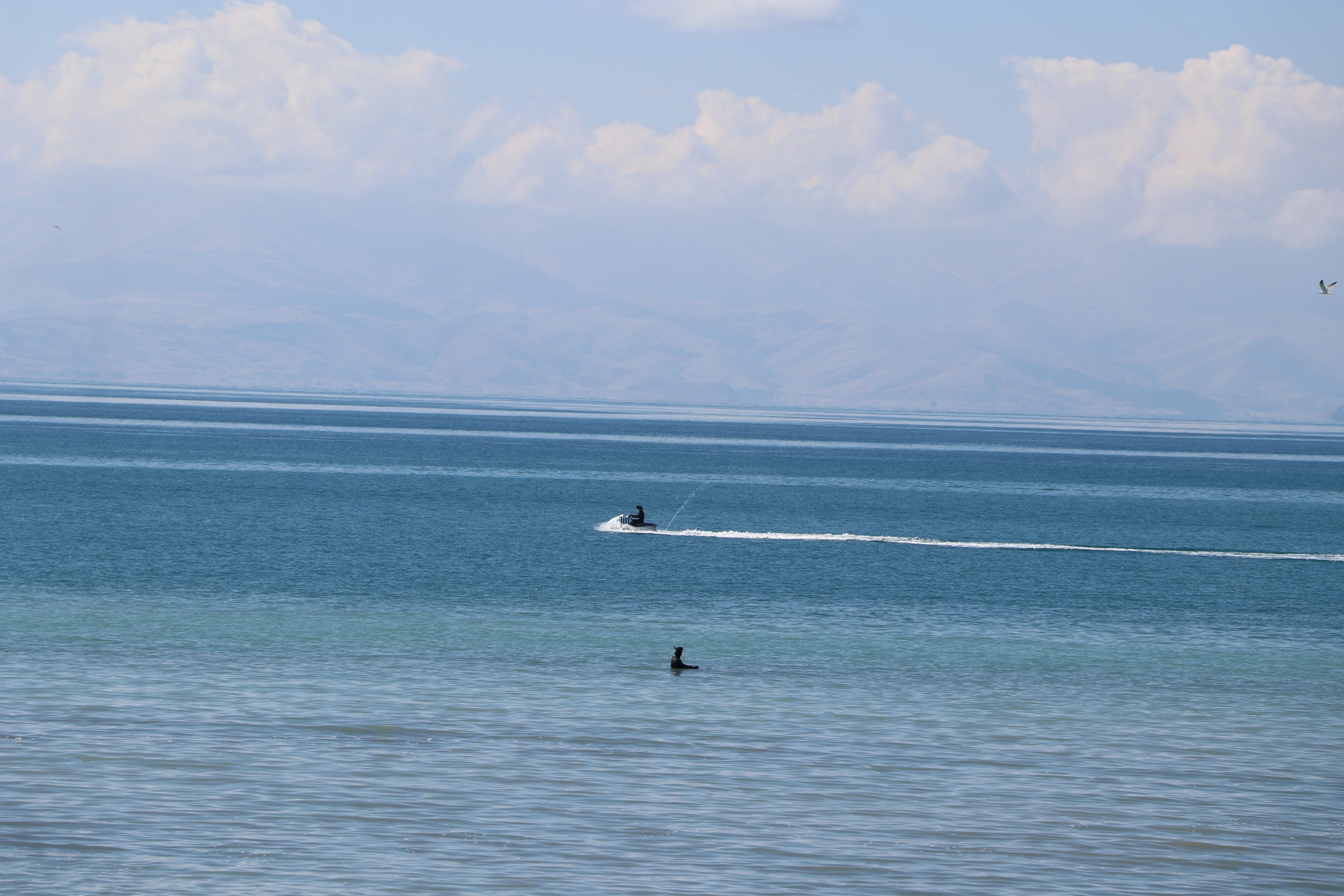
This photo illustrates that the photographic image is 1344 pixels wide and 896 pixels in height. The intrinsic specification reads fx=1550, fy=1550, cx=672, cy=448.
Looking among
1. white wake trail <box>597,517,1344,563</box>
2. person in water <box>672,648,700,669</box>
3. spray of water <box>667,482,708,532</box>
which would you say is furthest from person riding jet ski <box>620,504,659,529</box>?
person in water <box>672,648,700,669</box>

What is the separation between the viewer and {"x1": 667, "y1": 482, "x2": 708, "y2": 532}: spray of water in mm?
102081

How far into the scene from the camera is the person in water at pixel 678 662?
135 feet

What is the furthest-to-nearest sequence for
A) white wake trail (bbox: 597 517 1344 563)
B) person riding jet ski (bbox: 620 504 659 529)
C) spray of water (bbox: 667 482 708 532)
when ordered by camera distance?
spray of water (bbox: 667 482 708 532) → person riding jet ski (bbox: 620 504 659 529) → white wake trail (bbox: 597 517 1344 563)

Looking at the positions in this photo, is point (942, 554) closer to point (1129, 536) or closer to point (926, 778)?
point (1129, 536)

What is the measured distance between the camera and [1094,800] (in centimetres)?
2853

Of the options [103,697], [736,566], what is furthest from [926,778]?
[736,566]

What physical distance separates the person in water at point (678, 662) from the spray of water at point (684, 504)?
52.8 metres

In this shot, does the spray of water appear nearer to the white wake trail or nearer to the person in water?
the white wake trail

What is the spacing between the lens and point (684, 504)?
122 metres

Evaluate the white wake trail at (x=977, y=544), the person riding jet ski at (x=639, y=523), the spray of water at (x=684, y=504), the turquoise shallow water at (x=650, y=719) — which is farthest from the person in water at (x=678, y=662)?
the spray of water at (x=684, y=504)

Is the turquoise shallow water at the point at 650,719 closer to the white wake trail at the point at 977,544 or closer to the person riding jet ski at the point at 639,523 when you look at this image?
the white wake trail at the point at 977,544

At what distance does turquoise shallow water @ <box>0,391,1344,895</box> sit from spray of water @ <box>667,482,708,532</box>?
17329 millimetres

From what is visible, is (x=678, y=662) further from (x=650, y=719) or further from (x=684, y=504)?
(x=684, y=504)

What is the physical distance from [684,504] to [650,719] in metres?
86.7
